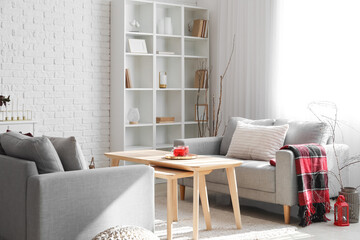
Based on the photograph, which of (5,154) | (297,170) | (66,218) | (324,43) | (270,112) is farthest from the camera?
(270,112)

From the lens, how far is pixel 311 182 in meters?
4.47

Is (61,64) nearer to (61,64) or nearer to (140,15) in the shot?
(61,64)

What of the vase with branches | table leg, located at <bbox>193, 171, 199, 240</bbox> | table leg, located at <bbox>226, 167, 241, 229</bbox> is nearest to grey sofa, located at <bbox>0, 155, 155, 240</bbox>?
table leg, located at <bbox>193, 171, 199, 240</bbox>

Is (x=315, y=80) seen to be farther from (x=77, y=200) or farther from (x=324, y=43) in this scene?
(x=77, y=200)

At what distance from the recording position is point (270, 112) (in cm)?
626

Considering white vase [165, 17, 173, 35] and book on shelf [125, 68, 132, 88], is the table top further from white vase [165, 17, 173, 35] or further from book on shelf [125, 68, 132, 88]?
white vase [165, 17, 173, 35]

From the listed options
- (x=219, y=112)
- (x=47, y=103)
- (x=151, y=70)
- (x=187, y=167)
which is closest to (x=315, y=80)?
(x=219, y=112)

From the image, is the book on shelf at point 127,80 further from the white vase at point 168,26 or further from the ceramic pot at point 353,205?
the ceramic pot at point 353,205

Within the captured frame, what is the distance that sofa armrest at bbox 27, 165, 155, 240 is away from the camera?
115 inches

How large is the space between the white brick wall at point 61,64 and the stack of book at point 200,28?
124cm

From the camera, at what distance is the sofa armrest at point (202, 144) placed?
17.6 feet

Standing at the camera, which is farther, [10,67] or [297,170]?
[10,67]

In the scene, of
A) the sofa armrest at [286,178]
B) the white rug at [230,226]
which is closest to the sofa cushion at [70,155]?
the white rug at [230,226]

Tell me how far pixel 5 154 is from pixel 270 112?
141 inches
